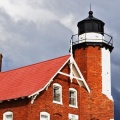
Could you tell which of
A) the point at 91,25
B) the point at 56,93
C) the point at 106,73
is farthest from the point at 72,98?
the point at 91,25

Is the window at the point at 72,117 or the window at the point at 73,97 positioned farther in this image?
the window at the point at 73,97

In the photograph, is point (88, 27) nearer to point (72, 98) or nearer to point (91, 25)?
point (91, 25)

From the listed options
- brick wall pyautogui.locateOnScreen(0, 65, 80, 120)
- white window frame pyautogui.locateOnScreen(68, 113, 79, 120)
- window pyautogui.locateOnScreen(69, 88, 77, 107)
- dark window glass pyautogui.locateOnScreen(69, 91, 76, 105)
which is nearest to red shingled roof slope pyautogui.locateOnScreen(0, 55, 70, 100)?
brick wall pyautogui.locateOnScreen(0, 65, 80, 120)

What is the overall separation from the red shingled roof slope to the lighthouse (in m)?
3.59

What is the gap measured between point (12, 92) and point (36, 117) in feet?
8.66

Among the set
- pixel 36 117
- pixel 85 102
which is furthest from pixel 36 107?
pixel 85 102

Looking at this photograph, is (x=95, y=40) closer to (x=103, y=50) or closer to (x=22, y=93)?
(x=103, y=50)

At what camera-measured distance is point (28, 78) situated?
31.1 metres

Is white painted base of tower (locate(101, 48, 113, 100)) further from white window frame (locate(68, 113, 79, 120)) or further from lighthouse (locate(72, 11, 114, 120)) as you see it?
white window frame (locate(68, 113, 79, 120))

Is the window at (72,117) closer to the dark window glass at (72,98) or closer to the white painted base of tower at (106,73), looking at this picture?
the dark window glass at (72,98)

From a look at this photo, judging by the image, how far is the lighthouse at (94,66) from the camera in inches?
1334

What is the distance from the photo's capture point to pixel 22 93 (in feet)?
94.5

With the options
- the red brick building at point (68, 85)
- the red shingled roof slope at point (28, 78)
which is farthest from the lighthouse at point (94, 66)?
the red shingled roof slope at point (28, 78)

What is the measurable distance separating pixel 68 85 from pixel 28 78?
10.8 feet
